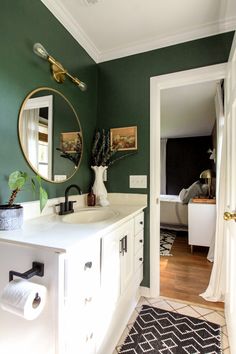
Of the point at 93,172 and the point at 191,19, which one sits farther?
the point at 93,172

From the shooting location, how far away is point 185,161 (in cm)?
609

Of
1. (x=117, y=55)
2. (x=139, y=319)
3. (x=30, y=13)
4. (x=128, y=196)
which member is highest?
(x=117, y=55)

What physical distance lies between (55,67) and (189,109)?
282 cm

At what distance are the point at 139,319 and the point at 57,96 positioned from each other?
6.36ft

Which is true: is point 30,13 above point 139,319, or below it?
above

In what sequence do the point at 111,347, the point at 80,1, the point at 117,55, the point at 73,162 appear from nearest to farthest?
the point at 111,347, the point at 80,1, the point at 73,162, the point at 117,55

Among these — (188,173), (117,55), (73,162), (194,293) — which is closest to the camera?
(73,162)

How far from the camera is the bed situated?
3.82 metres

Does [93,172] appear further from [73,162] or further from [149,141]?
[149,141]

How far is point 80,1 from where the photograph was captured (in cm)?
151

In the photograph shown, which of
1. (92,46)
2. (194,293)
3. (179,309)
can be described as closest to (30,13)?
(92,46)

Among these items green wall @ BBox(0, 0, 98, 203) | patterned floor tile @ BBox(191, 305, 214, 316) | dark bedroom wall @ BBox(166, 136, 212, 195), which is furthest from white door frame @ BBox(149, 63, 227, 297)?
dark bedroom wall @ BBox(166, 136, 212, 195)

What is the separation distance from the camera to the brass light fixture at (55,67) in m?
1.34

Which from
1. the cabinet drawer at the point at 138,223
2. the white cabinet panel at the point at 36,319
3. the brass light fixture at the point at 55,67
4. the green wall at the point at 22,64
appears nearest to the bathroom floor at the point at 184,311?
the cabinet drawer at the point at 138,223
